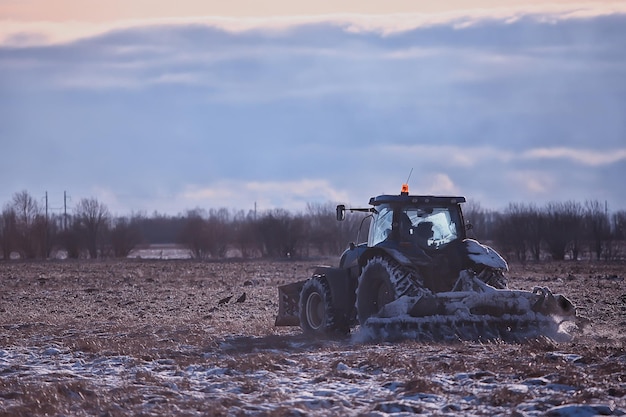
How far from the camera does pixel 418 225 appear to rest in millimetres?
15906

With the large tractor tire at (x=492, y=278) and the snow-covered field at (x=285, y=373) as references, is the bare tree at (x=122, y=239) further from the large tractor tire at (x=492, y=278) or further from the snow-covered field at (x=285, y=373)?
the large tractor tire at (x=492, y=278)

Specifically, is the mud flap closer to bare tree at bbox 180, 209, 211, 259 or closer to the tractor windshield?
the tractor windshield

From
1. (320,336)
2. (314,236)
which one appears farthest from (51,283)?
(314,236)

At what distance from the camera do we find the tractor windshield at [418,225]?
1573 centimetres

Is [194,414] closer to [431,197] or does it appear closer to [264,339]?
[264,339]

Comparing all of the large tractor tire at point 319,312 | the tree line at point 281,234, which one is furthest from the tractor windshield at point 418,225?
the tree line at point 281,234

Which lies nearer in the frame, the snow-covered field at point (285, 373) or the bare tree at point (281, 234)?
the snow-covered field at point (285, 373)

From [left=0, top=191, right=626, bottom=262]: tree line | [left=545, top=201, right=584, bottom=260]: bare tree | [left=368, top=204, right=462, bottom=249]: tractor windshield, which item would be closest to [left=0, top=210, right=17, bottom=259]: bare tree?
[left=0, top=191, right=626, bottom=262]: tree line

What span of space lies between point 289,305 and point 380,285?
9.22 ft

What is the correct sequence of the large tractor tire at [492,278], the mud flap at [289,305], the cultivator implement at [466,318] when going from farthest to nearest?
the mud flap at [289,305] → the large tractor tire at [492,278] → the cultivator implement at [466,318]

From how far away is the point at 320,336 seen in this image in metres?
16.0

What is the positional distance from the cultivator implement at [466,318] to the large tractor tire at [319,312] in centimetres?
155

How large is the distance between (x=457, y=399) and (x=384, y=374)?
4.95 ft

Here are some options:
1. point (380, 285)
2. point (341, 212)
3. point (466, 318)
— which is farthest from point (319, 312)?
point (466, 318)
